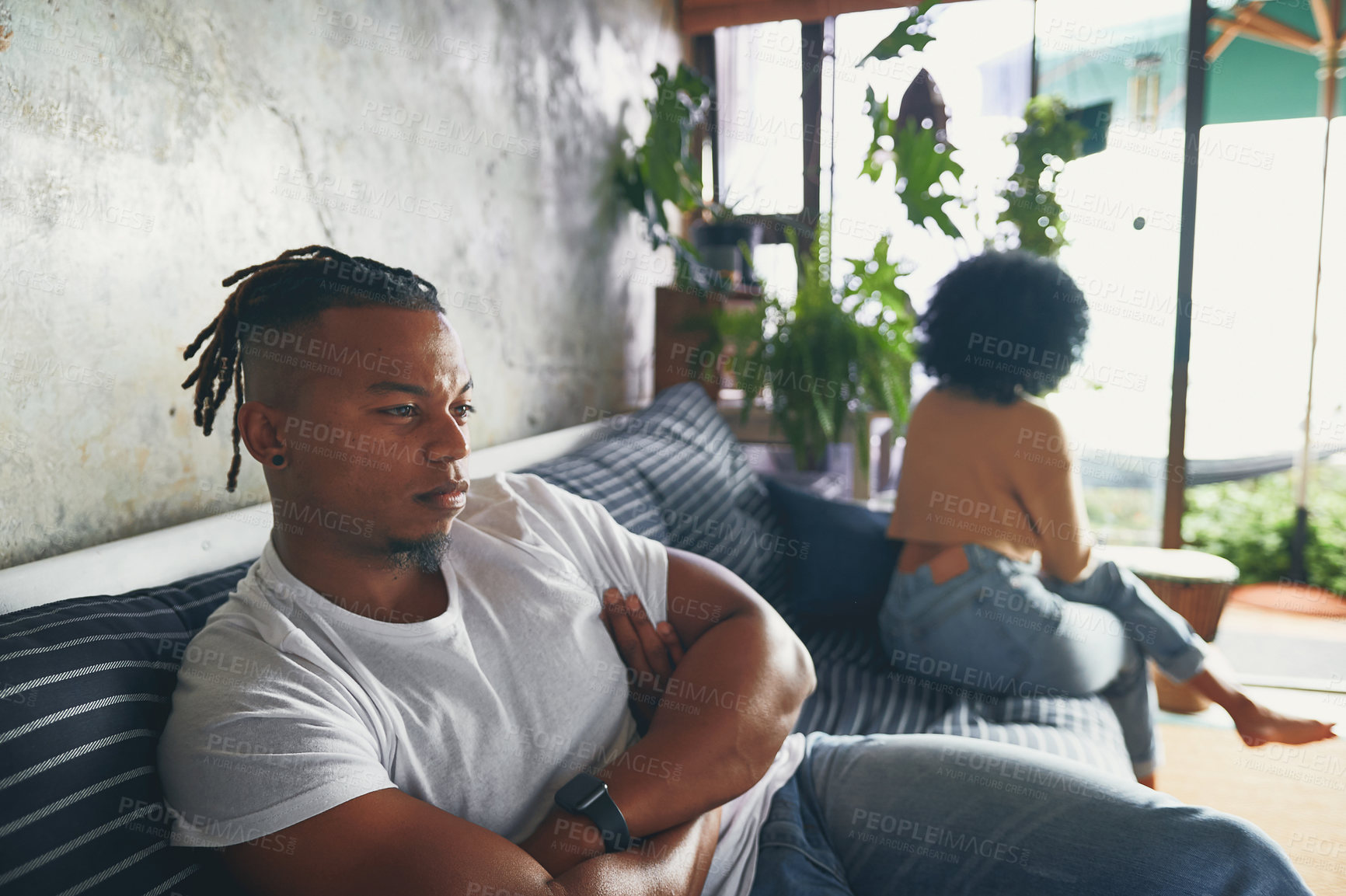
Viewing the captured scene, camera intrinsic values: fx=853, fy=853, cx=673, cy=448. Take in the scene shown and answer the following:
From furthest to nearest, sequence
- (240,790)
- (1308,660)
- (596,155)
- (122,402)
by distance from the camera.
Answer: (1308,660)
(596,155)
(122,402)
(240,790)

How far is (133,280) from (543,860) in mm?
879

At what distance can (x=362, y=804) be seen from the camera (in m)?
0.72

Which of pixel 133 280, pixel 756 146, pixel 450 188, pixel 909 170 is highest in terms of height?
pixel 756 146

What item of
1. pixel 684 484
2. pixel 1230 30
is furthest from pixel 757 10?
pixel 684 484

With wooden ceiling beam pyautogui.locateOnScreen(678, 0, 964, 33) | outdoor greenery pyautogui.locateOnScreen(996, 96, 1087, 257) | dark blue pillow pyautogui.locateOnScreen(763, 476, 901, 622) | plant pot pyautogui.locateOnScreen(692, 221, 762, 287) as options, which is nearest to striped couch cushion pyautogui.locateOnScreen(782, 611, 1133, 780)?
dark blue pillow pyautogui.locateOnScreen(763, 476, 901, 622)

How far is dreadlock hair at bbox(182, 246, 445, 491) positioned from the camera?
36.6 inches

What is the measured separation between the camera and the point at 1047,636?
5.27 feet

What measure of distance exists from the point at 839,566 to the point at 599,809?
128 centimetres

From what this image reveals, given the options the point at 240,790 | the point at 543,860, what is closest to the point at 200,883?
the point at 240,790

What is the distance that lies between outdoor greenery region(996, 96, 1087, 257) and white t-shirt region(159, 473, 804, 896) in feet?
8.40

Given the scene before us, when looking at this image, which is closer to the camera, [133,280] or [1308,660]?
[133,280]

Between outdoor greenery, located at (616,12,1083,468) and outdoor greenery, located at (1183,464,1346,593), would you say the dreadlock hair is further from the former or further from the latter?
outdoor greenery, located at (1183,464,1346,593)

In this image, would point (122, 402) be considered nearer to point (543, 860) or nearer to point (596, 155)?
point (543, 860)

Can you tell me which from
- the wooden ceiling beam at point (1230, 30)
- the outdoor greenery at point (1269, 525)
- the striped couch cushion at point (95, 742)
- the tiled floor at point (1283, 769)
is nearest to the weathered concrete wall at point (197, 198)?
the striped couch cushion at point (95, 742)
